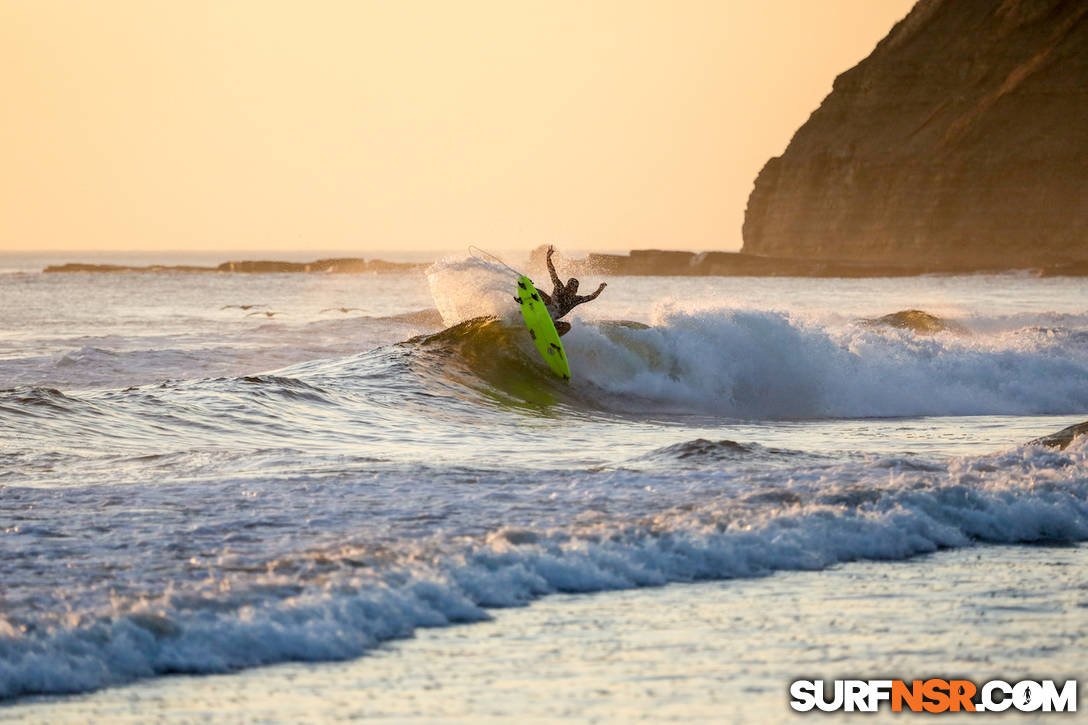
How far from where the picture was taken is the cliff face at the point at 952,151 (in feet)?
438

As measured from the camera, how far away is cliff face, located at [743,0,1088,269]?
438 feet

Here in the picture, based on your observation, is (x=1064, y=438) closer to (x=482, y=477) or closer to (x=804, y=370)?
(x=482, y=477)

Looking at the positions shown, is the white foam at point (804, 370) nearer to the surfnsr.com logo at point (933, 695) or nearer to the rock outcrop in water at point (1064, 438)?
the rock outcrop in water at point (1064, 438)

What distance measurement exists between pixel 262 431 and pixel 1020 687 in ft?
34.3

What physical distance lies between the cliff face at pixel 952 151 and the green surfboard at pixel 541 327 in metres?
114

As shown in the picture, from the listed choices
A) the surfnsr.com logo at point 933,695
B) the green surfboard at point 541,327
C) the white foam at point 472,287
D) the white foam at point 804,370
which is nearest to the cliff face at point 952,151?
the white foam at point 804,370

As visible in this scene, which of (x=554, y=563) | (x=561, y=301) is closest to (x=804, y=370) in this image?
(x=561, y=301)

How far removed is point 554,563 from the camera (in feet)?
26.1

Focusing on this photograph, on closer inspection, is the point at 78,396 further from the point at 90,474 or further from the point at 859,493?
the point at 859,493

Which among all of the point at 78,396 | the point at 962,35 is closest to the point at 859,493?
the point at 78,396

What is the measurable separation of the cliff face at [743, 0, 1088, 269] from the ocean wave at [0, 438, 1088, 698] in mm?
124357

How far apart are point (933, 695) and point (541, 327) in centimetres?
1689

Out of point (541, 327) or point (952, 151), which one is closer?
point (541, 327)

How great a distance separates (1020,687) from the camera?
5875 mm
